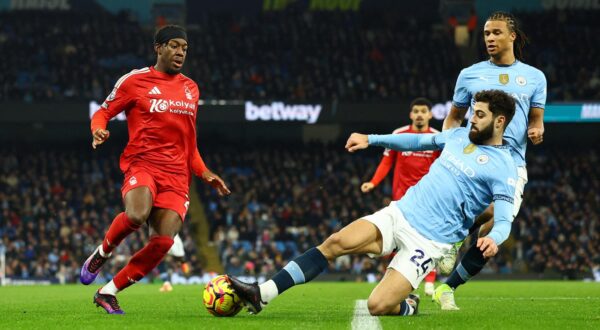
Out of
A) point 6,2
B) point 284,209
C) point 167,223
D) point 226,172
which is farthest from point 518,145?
point 6,2

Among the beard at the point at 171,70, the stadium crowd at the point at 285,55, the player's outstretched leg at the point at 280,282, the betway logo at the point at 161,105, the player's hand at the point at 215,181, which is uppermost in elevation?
the beard at the point at 171,70

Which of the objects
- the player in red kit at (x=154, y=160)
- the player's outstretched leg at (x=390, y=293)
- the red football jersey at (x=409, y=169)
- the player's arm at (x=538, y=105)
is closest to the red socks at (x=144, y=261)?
the player in red kit at (x=154, y=160)

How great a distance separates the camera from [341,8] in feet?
122

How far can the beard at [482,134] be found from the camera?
24.7 ft

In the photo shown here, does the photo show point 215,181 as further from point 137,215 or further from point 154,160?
point 137,215

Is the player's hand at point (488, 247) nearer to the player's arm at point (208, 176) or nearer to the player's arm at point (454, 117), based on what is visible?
the player's arm at point (454, 117)

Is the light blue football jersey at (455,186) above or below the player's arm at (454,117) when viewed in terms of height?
below

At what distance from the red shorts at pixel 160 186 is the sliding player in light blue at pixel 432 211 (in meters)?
1.68

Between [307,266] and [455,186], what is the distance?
50.9 inches

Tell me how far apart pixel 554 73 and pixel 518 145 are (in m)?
25.5

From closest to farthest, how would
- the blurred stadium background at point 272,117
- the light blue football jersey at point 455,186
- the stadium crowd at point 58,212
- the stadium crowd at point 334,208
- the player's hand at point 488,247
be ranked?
1. the player's hand at point 488,247
2. the light blue football jersey at point 455,186
3. the stadium crowd at point 58,212
4. the stadium crowd at point 334,208
5. the blurred stadium background at point 272,117

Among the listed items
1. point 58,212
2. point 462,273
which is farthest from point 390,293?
point 58,212

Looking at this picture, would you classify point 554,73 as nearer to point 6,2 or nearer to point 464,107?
point 6,2

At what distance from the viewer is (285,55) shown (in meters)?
34.5
